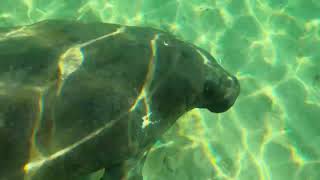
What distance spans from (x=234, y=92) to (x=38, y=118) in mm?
2487

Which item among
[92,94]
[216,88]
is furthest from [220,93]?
[92,94]

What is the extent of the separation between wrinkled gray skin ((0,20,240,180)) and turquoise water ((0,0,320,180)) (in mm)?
977

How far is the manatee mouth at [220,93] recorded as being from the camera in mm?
4570

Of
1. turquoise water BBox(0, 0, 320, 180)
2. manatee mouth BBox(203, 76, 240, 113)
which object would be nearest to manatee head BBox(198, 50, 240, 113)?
manatee mouth BBox(203, 76, 240, 113)

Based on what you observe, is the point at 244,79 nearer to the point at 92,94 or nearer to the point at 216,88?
the point at 216,88

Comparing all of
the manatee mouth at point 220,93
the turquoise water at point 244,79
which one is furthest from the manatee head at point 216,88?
the turquoise water at point 244,79

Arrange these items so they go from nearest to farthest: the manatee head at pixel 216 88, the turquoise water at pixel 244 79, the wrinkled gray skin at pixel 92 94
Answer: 1. the wrinkled gray skin at pixel 92 94
2. the manatee head at pixel 216 88
3. the turquoise water at pixel 244 79

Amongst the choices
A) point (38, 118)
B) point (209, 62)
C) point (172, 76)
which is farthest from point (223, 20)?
point (38, 118)

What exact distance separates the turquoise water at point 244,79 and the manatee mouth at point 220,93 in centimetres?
85

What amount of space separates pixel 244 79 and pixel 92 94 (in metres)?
3.27

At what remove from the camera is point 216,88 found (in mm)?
4582

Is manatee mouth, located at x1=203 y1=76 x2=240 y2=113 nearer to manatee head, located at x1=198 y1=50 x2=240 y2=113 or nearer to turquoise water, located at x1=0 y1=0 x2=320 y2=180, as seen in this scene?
manatee head, located at x1=198 y1=50 x2=240 y2=113

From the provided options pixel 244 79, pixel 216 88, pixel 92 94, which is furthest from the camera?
pixel 244 79

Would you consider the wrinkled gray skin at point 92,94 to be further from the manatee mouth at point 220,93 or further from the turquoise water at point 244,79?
the turquoise water at point 244,79
